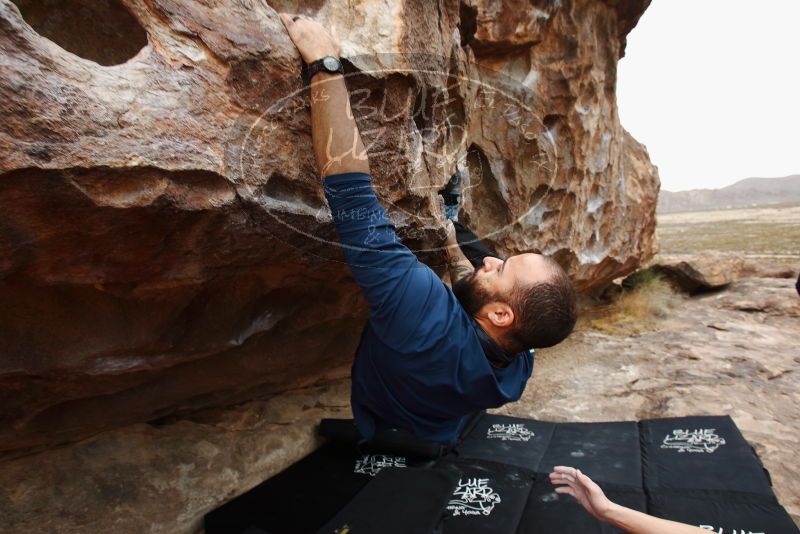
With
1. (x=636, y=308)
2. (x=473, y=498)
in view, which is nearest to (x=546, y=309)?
(x=473, y=498)

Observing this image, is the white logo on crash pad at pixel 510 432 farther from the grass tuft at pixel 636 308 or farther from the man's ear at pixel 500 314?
the grass tuft at pixel 636 308

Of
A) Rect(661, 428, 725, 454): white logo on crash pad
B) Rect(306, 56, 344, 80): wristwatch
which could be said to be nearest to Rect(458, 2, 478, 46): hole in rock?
Rect(306, 56, 344, 80): wristwatch

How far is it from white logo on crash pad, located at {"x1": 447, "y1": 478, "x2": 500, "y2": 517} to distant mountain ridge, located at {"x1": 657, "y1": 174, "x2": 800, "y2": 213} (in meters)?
90.7

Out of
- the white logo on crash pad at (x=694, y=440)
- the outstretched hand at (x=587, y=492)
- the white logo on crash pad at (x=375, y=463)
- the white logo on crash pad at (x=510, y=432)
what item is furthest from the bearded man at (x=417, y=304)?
the white logo on crash pad at (x=694, y=440)

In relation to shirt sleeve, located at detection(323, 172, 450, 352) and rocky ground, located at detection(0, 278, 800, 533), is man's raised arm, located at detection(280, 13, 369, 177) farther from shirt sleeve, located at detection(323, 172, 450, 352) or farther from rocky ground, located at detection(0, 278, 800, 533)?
rocky ground, located at detection(0, 278, 800, 533)

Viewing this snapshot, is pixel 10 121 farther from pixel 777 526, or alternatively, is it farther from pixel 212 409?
pixel 777 526

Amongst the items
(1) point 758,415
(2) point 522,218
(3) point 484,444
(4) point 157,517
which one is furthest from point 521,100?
(4) point 157,517

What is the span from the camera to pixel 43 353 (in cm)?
175

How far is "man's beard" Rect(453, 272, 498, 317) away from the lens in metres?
1.75

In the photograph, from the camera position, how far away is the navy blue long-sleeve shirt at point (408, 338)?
4.75 ft

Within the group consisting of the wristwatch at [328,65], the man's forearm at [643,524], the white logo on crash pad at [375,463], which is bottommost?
the white logo on crash pad at [375,463]

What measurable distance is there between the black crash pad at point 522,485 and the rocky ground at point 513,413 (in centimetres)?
18

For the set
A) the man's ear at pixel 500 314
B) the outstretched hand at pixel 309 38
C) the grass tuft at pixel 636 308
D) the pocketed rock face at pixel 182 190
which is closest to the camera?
the pocketed rock face at pixel 182 190

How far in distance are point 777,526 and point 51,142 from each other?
3.14 meters
